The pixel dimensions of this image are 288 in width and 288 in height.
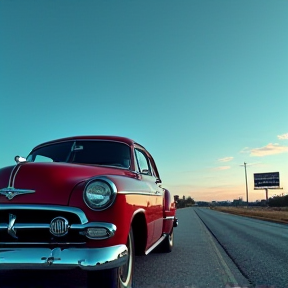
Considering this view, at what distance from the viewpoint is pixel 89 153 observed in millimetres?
5000

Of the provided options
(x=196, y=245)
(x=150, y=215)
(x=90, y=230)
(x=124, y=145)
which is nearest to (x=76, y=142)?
(x=124, y=145)

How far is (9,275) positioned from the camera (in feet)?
14.8

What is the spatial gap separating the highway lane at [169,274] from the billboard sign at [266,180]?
84.0 metres

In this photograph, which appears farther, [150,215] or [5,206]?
[150,215]

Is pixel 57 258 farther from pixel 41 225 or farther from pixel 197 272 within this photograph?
pixel 197 272

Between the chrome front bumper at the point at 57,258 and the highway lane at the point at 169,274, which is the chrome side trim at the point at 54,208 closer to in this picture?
the chrome front bumper at the point at 57,258

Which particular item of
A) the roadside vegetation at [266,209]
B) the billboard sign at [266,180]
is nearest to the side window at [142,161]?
the roadside vegetation at [266,209]

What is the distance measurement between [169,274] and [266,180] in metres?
86.4

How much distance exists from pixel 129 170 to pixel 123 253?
1.58m

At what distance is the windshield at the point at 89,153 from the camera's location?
4.93 meters

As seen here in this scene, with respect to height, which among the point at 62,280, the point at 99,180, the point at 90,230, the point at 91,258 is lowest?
the point at 62,280

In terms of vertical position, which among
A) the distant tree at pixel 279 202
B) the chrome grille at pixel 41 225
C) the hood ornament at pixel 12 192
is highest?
the distant tree at pixel 279 202

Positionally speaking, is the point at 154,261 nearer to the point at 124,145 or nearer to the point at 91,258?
the point at 124,145

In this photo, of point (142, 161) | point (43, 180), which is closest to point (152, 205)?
point (142, 161)
